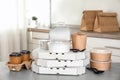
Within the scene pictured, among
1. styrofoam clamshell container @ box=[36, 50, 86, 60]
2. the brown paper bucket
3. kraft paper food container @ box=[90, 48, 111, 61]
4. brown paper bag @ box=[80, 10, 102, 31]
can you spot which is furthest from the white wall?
the brown paper bucket

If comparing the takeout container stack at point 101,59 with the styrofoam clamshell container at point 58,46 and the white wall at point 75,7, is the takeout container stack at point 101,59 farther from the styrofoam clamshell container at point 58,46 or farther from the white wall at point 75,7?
the white wall at point 75,7

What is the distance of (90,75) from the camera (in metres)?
1.31

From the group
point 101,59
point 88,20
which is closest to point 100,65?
point 101,59

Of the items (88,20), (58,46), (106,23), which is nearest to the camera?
(58,46)

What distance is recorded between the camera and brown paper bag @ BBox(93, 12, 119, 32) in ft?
9.20

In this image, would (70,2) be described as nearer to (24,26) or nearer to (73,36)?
(24,26)

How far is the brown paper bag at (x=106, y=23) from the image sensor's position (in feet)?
9.20

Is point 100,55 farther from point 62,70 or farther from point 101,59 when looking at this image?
point 62,70

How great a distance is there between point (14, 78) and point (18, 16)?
1.98 meters

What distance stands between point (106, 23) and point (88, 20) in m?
0.26

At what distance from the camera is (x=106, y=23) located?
286 cm

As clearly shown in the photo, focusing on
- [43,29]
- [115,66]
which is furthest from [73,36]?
[43,29]

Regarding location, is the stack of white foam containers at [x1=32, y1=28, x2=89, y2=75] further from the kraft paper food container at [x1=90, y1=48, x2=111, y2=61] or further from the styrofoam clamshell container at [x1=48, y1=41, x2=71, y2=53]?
the kraft paper food container at [x1=90, y1=48, x2=111, y2=61]

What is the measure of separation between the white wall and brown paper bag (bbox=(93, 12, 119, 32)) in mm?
191
